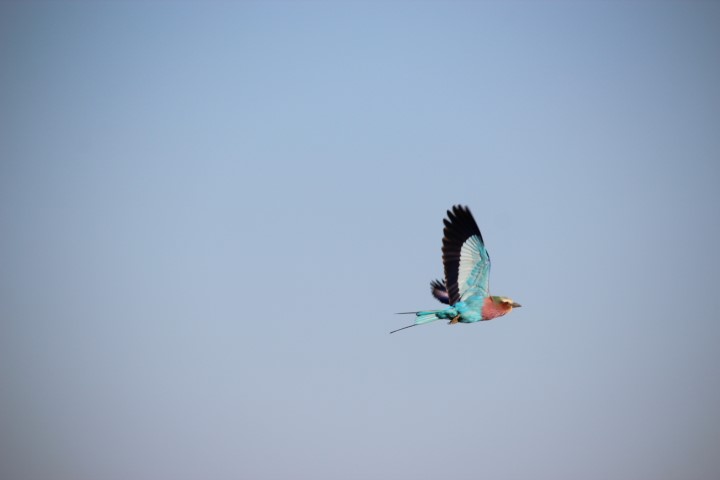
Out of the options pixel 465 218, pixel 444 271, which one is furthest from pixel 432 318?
pixel 465 218

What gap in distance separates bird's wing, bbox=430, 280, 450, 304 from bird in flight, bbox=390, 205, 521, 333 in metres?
3.06

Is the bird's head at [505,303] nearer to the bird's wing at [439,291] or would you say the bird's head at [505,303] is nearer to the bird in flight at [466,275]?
the bird in flight at [466,275]

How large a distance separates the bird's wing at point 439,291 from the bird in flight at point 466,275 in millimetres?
3057

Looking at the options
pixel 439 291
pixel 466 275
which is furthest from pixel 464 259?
pixel 439 291

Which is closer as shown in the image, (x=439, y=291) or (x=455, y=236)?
(x=455, y=236)

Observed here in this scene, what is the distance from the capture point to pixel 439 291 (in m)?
19.6

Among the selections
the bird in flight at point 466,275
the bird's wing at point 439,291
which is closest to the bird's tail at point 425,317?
the bird in flight at point 466,275

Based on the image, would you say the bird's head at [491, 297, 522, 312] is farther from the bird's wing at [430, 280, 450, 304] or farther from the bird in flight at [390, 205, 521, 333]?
the bird's wing at [430, 280, 450, 304]

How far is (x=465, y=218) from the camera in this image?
1584 centimetres

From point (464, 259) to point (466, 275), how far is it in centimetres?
38

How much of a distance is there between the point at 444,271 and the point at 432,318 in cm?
122

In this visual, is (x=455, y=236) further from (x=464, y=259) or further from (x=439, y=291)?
(x=439, y=291)

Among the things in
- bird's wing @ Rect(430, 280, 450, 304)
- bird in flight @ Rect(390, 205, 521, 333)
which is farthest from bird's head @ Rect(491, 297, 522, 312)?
bird's wing @ Rect(430, 280, 450, 304)

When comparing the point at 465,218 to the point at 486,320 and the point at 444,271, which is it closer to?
the point at 444,271
